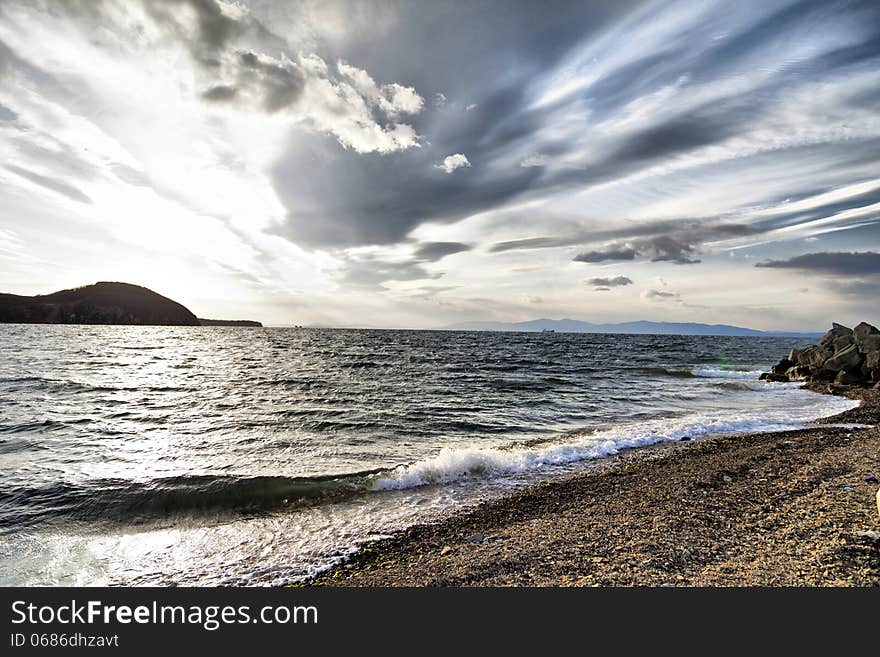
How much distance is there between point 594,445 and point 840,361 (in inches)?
1312

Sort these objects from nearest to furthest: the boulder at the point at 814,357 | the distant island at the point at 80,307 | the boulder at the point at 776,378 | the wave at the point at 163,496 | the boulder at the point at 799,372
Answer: the wave at the point at 163,496 → the boulder at the point at 814,357 → the boulder at the point at 799,372 → the boulder at the point at 776,378 → the distant island at the point at 80,307

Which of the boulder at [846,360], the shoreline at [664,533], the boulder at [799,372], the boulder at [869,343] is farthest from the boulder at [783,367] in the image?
the shoreline at [664,533]

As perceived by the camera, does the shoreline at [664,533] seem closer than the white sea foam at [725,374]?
Yes

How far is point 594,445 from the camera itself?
14.0 meters

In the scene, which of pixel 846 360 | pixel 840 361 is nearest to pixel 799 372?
pixel 840 361

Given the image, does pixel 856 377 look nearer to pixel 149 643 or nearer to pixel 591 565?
pixel 591 565

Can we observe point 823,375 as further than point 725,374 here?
No

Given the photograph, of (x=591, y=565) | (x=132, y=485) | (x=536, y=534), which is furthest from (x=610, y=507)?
(x=132, y=485)

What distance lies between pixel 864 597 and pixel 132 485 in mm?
14975

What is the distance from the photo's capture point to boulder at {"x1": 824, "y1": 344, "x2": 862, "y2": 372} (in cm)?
3039

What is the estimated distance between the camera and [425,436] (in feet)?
52.9

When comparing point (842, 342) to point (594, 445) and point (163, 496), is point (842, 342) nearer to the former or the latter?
point (594, 445)

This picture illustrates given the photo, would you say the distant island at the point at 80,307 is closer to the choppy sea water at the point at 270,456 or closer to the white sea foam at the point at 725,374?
the choppy sea water at the point at 270,456

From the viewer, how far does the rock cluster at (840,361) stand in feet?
96.7
